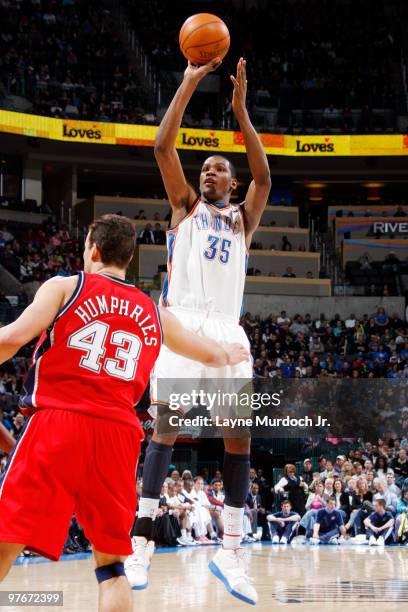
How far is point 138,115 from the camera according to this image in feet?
97.6

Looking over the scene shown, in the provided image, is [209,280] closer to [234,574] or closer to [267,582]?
[234,574]

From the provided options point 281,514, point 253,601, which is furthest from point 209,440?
point 253,601

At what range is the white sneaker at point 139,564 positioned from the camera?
18.3ft

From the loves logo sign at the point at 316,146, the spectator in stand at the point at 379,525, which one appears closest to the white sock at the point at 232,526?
the spectator in stand at the point at 379,525

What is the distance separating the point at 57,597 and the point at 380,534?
922 cm

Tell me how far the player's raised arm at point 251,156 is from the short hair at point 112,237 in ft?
6.99

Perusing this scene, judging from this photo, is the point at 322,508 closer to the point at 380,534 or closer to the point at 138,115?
the point at 380,534

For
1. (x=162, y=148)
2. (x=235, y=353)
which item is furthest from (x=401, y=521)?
(x=235, y=353)

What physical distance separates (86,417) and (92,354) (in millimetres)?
293

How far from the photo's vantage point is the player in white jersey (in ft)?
19.5

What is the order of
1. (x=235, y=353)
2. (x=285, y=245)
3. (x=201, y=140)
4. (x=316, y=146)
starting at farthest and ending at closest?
(x=316, y=146), (x=285, y=245), (x=201, y=140), (x=235, y=353)

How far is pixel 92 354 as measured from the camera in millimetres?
4105

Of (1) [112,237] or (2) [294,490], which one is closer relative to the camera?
(1) [112,237]

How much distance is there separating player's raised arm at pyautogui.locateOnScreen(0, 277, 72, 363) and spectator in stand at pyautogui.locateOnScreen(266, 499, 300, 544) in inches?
509
